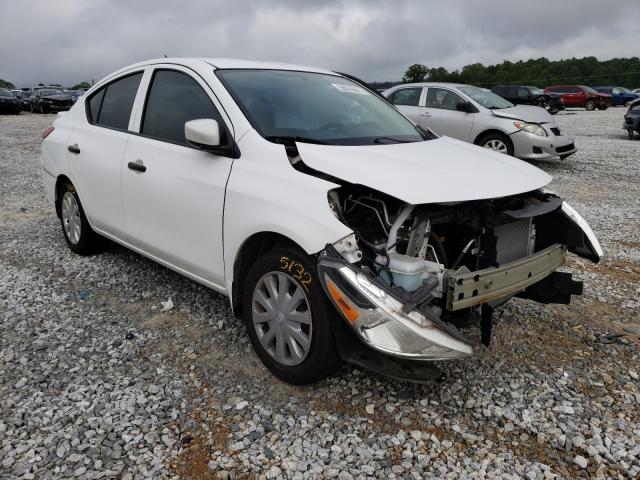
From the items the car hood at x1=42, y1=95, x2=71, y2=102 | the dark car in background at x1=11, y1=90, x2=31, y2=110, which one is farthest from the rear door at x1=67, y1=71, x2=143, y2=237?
the dark car in background at x1=11, y1=90, x2=31, y2=110

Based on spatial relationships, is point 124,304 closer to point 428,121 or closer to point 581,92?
point 428,121

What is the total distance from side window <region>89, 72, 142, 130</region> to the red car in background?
34.8m

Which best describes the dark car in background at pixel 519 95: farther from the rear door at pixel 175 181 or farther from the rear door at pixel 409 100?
the rear door at pixel 175 181

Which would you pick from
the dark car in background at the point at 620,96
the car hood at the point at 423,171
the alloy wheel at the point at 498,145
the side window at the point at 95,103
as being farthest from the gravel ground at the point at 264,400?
the dark car in background at the point at 620,96

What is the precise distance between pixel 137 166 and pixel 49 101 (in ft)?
96.2

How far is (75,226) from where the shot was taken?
198 inches

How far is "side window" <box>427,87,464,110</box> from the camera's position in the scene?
35.3 feet

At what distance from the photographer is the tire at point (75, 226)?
192 inches

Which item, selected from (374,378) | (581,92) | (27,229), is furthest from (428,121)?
(581,92)

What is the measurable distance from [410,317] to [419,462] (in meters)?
0.67

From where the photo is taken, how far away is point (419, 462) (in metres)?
2.46

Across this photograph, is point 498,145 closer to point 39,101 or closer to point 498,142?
point 498,142

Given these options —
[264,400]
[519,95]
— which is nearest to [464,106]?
[264,400]

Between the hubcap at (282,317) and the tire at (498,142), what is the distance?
814 centimetres
